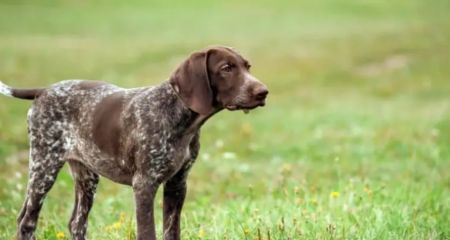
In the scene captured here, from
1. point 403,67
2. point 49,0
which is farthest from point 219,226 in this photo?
point 49,0

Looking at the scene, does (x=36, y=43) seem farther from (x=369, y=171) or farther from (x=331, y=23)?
(x=369, y=171)

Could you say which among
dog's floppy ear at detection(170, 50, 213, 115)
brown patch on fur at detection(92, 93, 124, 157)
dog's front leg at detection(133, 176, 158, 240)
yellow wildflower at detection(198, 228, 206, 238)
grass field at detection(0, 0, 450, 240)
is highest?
dog's floppy ear at detection(170, 50, 213, 115)

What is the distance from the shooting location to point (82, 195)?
7172 millimetres

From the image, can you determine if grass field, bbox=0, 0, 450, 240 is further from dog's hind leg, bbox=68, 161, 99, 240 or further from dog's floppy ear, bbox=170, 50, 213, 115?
dog's floppy ear, bbox=170, 50, 213, 115

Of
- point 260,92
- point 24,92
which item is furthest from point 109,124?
point 260,92

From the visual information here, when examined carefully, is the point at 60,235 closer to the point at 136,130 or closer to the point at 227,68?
the point at 136,130

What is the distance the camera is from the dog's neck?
19.8 ft

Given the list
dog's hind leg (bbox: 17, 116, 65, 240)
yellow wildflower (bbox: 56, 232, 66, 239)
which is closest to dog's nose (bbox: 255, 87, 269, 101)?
dog's hind leg (bbox: 17, 116, 65, 240)

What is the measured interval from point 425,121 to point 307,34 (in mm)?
17258

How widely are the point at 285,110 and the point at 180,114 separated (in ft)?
49.4

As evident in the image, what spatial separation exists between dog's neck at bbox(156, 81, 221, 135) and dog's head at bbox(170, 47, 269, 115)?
13 cm

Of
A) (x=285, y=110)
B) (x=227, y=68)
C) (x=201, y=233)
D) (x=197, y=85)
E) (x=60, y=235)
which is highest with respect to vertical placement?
(x=227, y=68)

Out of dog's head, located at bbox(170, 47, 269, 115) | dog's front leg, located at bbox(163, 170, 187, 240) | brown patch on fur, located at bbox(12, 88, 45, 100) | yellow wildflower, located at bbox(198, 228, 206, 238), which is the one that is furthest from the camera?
brown patch on fur, located at bbox(12, 88, 45, 100)

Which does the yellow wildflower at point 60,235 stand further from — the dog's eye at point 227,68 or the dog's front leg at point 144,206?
the dog's eye at point 227,68
